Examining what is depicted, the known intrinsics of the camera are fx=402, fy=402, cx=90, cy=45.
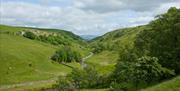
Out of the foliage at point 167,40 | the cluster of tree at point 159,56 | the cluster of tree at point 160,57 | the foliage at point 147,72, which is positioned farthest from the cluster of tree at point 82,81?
the foliage at point 147,72

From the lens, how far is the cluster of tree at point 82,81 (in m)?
117

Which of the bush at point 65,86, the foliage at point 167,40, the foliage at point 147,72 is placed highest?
the foliage at point 167,40

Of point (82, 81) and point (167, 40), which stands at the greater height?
point (167, 40)

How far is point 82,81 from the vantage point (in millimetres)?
122875

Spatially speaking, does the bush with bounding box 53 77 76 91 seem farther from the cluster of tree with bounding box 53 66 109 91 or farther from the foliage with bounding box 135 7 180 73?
the foliage with bounding box 135 7 180 73

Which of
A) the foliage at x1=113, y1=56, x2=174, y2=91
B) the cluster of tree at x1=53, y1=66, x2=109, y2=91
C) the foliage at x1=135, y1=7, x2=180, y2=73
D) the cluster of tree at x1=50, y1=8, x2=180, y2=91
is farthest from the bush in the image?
the foliage at x1=113, y1=56, x2=174, y2=91

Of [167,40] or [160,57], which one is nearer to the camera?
[160,57]

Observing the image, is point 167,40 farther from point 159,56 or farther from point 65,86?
point 65,86

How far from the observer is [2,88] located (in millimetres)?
168750

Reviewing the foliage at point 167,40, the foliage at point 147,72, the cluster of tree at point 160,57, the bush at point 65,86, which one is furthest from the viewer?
the bush at point 65,86

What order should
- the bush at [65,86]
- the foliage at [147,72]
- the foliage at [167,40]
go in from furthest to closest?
the bush at [65,86] < the foliage at [167,40] < the foliage at [147,72]

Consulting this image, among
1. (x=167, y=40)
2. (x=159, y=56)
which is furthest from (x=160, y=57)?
(x=167, y=40)

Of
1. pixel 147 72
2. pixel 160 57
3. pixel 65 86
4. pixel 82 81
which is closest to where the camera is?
pixel 147 72

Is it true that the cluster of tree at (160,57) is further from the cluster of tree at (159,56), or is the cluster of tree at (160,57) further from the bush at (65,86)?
the bush at (65,86)
